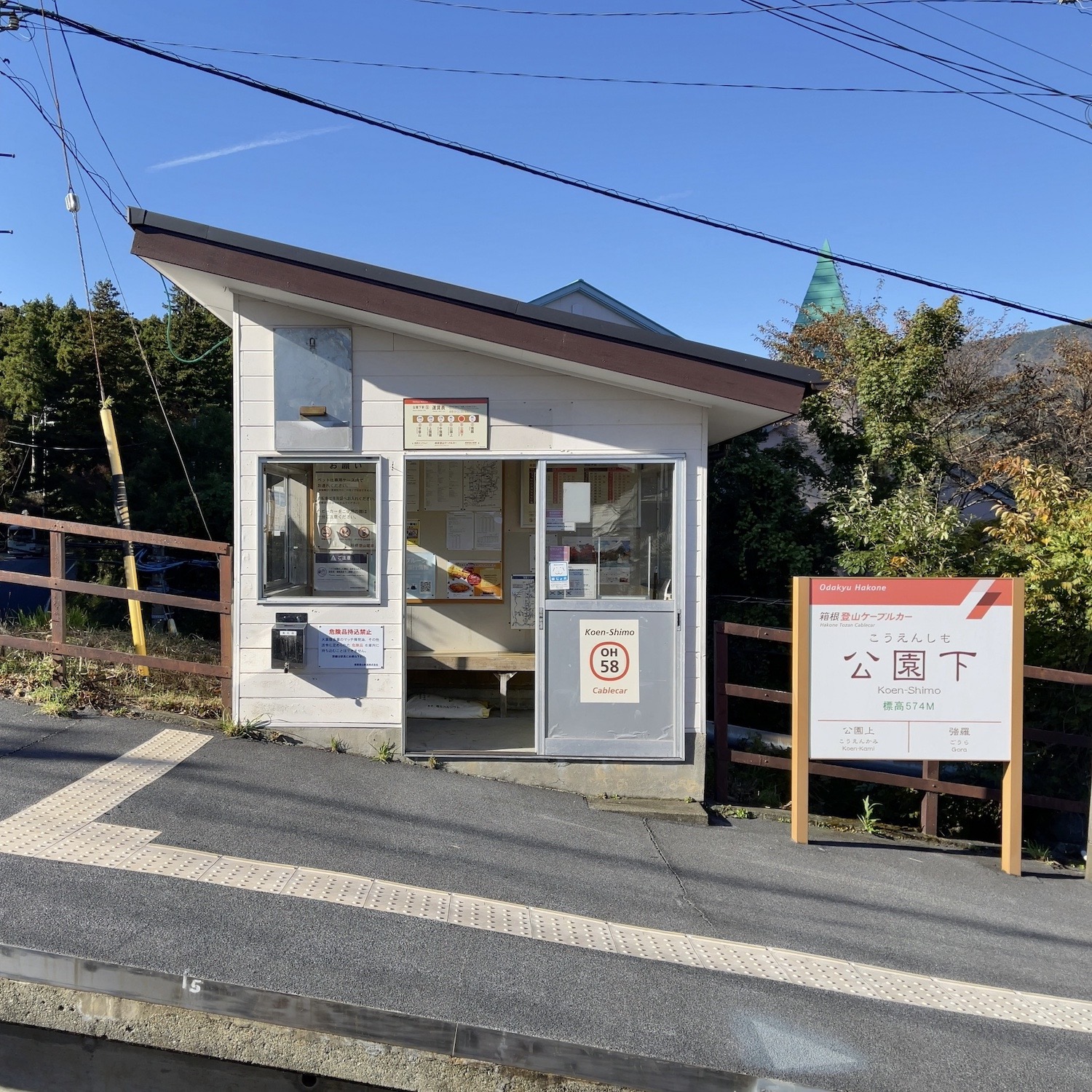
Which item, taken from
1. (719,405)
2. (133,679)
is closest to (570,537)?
(719,405)

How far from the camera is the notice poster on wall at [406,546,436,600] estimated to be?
8438 millimetres

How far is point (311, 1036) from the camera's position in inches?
122

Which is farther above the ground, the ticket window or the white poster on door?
the ticket window

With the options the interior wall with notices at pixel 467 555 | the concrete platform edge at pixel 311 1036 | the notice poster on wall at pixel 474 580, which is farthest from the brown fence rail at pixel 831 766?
the concrete platform edge at pixel 311 1036

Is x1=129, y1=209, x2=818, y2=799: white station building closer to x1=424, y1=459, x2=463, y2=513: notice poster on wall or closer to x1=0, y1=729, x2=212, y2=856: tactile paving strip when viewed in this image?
x1=0, y1=729, x2=212, y2=856: tactile paving strip

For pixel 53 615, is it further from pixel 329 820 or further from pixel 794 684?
pixel 794 684

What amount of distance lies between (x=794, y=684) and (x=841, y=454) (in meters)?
4.62

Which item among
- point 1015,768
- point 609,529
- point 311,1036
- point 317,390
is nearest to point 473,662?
point 609,529

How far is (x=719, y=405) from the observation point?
6.06m

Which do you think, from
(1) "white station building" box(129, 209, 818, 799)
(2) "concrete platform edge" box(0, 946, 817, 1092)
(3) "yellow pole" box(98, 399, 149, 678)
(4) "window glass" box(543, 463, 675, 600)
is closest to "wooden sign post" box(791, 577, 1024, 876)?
(1) "white station building" box(129, 209, 818, 799)

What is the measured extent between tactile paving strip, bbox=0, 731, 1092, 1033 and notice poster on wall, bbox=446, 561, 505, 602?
4243 millimetres

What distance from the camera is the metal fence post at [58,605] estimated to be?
6.44 m

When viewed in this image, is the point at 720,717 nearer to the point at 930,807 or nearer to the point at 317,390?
the point at 930,807

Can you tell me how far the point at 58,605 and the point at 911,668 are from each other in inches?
239
